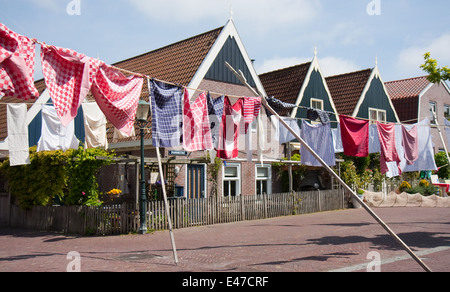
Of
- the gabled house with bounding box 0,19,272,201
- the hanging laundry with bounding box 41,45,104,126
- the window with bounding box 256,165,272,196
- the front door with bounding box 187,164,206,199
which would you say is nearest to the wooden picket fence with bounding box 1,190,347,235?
the gabled house with bounding box 0,19,272,201

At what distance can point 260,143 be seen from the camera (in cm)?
1467

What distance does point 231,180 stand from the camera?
20.8 m

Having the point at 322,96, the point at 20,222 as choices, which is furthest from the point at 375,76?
the point at 20,222

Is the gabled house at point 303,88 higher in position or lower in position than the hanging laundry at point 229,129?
higher

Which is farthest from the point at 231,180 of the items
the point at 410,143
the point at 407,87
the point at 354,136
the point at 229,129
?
the point at 407,87

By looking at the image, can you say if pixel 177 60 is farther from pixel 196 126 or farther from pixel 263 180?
pixel 196 126

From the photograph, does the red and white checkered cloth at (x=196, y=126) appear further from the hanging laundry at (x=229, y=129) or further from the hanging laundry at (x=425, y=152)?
the hanging laundry at (x=425, y=152)

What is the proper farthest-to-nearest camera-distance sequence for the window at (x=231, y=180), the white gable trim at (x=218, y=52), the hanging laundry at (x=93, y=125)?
the window at (x=231, y=180) → the white gable trim at (x=218, y=52) → the hanging laundry at (x=93, y=125)

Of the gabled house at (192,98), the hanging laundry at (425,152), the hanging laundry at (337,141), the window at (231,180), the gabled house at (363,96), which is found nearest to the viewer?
the hanging laundry at (425,152)

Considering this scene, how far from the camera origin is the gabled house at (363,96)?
2898 cm

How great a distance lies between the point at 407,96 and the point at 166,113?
28738mm

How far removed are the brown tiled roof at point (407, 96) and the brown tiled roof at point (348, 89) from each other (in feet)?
19.2

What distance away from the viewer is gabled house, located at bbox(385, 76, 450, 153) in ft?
109

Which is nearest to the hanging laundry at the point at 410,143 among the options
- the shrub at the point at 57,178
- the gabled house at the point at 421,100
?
the shrub at the point at 57,178
